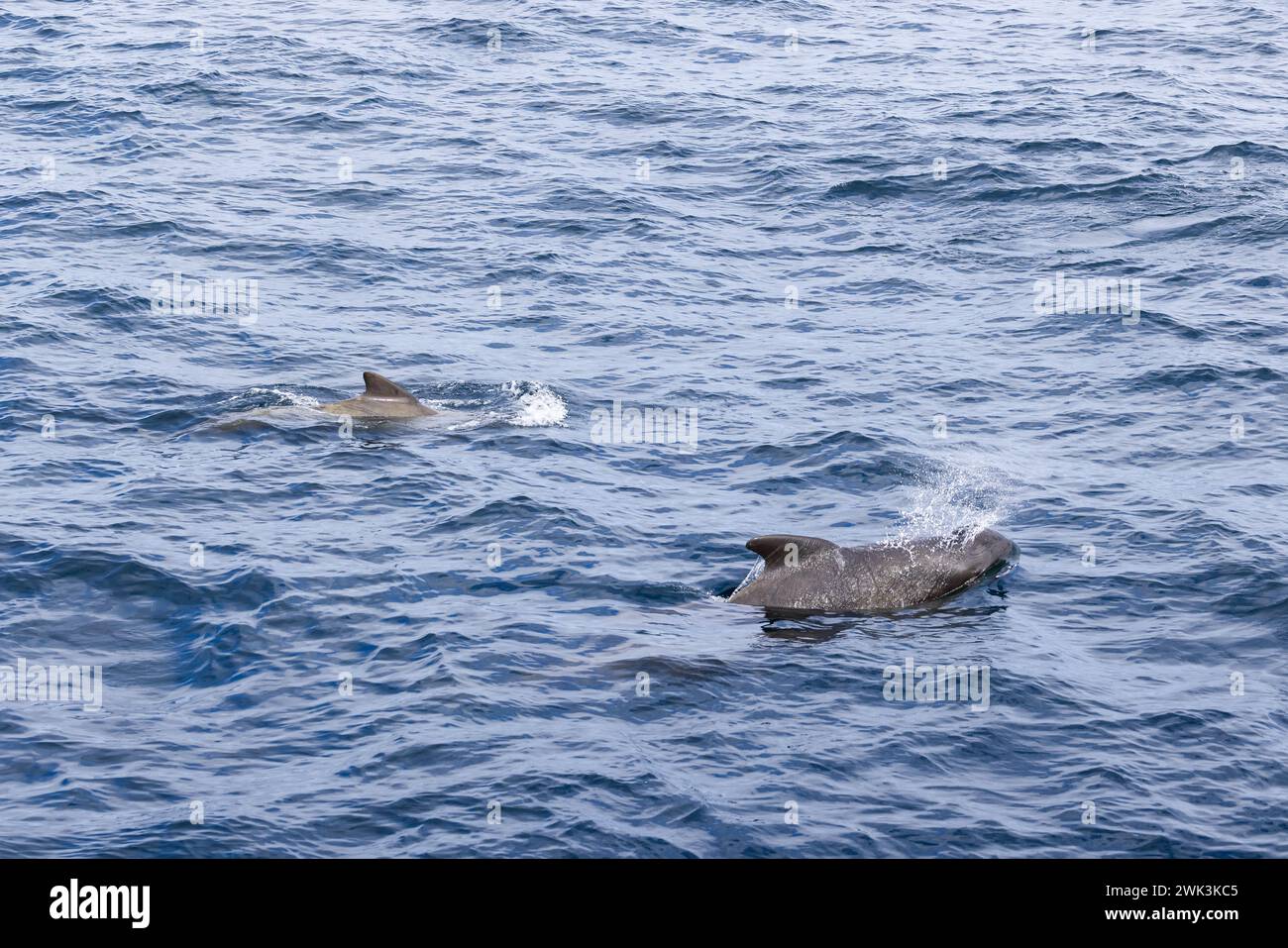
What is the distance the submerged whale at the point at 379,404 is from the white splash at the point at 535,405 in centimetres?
176

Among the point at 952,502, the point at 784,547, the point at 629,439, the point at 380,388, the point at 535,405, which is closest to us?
the point at 784,547

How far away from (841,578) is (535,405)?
8.89 m

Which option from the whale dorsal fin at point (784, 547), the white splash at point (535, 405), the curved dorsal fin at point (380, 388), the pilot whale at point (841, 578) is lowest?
the pilot whale at point (841, 578)

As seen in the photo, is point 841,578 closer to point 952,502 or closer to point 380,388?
point 952,502

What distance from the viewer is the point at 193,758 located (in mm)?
16859

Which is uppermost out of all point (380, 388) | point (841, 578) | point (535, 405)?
point (380, 388)

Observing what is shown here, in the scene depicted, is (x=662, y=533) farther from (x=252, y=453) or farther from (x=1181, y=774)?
(x=1181, y=774)

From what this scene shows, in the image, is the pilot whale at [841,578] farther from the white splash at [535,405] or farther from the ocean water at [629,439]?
the white splash at [535,405]

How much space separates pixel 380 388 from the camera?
86.1 ft

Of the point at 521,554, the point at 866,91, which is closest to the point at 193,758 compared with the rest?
the point at 521,554

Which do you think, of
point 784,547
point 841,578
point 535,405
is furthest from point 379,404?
point 841,578

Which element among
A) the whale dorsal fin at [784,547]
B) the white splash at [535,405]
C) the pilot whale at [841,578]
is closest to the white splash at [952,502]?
the pilot whale at [841,578]

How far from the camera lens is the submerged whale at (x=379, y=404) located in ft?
86.1

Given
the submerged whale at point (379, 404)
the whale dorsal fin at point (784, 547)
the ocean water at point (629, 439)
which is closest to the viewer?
the ocean water at point (629, 439)
